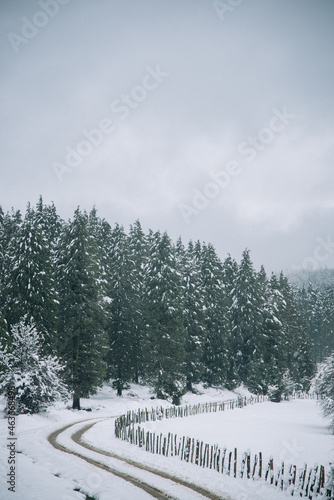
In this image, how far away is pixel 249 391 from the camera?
52.6 meters

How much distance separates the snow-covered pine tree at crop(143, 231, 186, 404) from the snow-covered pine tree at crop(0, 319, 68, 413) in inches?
539

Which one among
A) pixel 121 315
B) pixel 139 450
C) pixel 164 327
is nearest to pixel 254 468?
pixel 139 450

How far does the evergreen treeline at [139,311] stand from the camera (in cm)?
3225

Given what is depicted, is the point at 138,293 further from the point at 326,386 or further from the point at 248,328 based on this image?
the point at 326,386

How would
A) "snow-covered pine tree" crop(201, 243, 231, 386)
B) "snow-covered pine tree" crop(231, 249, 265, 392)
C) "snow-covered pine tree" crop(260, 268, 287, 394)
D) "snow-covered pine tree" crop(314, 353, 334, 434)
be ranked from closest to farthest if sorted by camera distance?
"snow-covered pine tree" crop(314, 353, 334, 434) < "snow-covered pine tree" crop(201, 243, 231, 386) < "snow-covered pine tree" crop(231, 249, 265, 392) < "snow-covered pine tree" crop(260, 268, 287, 394)

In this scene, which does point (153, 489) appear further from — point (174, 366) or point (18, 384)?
point (174, 366)

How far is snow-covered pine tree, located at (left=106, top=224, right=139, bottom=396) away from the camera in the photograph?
135 ft

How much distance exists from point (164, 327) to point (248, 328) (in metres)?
20.3

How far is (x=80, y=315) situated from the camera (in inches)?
1299

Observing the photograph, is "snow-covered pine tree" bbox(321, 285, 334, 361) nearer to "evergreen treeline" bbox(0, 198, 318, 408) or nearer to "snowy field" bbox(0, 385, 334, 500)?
"evergreen treeline" bbox(0, 198, 318, 408)

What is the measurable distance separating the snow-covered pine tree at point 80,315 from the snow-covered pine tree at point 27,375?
493cm

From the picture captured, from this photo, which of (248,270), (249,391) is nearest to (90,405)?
(249,391)

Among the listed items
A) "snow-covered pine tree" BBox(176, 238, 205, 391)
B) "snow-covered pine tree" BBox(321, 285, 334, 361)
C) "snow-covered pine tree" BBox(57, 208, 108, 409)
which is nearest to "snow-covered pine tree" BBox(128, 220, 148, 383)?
"snow-covered pine tree" BBox(176, 238, 205, 391)

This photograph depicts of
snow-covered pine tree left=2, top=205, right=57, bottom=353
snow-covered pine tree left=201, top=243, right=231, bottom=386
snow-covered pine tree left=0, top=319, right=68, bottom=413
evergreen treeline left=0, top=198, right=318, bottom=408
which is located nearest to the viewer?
snow-covered pine tree left=0, top=319, right=68, bottom=413
